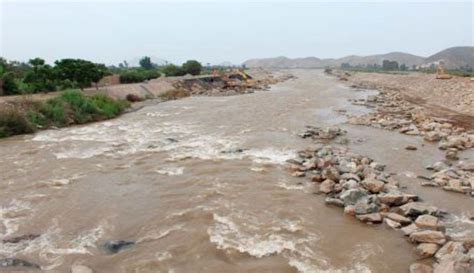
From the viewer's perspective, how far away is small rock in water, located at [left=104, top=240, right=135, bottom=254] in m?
7.25

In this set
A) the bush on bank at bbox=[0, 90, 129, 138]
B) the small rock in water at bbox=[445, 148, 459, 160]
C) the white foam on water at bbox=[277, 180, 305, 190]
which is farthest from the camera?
the bush on bank at bbox=[0, 90, 129, 138]

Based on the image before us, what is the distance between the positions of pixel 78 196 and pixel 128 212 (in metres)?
1.96

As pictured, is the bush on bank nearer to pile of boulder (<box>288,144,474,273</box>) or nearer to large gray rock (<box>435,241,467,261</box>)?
pile of boulder (<box>288,144,474,273</box>)

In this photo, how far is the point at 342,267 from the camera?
21.9 ft

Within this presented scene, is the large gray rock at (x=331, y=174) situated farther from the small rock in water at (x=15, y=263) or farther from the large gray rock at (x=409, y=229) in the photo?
the small rock in water at (x=15, y=263)

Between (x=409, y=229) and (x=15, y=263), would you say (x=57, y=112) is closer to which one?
(x=15, y=263)

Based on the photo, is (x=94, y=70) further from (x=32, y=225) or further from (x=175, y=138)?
(x=32, y=225)

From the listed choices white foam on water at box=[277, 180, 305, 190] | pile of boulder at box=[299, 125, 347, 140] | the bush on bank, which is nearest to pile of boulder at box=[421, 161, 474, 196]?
white foam on water at box=[277, 180, 305, 190]

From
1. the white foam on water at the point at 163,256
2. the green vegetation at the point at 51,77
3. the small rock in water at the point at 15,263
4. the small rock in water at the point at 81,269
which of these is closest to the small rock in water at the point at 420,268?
the white foam on water at the point at 163,256

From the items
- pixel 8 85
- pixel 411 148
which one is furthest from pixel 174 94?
pixel 411 148

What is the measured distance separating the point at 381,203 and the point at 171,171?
6235mm

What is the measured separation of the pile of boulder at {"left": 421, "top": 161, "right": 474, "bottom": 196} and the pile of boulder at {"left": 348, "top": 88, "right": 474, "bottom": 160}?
1455 millimetres

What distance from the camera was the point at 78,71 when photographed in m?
30.5

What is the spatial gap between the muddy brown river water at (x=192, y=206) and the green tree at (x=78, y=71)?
13585 mm
